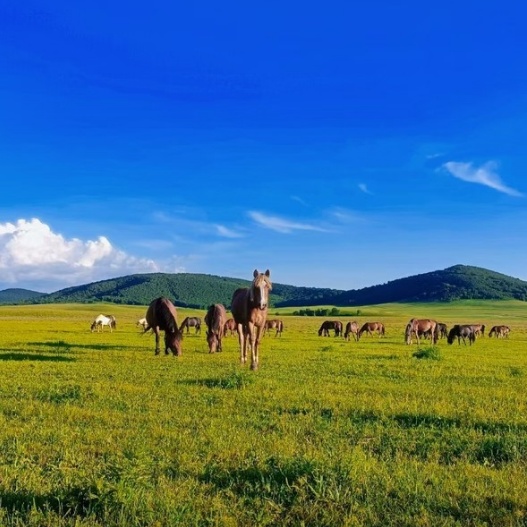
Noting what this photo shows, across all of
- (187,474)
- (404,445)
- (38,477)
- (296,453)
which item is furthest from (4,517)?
(404,445)

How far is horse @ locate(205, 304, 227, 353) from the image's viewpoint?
2470 cm

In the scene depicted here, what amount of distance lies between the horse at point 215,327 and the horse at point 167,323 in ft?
5.63

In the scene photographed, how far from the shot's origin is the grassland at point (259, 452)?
4.91 meters

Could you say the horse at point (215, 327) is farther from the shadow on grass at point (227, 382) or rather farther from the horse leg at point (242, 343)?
the shadow on grass at point (227, 382)

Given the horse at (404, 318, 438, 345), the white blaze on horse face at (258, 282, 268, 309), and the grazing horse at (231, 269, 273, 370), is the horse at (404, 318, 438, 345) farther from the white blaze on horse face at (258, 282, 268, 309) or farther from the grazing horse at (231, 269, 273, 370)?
the white blaze on horse face at (258, 282, 268, 309)

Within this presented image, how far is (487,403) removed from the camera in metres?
10.8

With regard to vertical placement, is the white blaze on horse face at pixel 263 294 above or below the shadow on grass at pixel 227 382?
above

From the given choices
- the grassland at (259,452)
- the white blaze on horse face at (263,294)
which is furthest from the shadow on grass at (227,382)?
the white blaze on horse face at (263,294)

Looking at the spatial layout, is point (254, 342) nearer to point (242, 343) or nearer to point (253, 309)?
point (253, 309)

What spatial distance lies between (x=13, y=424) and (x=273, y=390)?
18.5ft

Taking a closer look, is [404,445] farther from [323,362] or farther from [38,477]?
[323,362]

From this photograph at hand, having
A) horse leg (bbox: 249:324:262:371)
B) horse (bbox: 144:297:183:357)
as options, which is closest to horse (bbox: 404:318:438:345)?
horse (bbox: 144:297:183:357)

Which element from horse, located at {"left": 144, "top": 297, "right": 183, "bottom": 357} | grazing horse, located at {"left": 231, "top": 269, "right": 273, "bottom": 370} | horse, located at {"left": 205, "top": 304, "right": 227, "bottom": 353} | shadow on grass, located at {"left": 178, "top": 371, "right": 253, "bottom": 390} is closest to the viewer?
shadow on grass, located at {"left": 178, "top": 371, "right": 253, "bottom": 390}

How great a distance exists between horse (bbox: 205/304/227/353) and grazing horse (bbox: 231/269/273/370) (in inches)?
217
